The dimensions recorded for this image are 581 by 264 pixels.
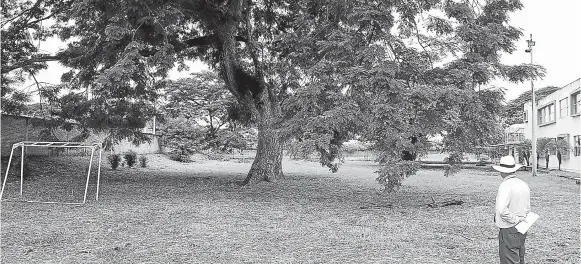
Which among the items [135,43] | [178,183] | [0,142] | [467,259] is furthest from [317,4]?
[0,142]

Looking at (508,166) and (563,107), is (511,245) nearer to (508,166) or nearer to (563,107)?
(508,166)

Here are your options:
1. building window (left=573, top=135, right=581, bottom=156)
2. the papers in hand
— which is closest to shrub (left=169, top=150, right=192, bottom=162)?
building window (left=573, top=135, right=581, bottom=156)

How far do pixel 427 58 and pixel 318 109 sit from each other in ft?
9.05

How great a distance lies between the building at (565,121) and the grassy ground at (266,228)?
46.2ft

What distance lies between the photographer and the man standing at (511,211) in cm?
386

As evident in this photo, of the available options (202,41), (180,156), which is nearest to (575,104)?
(202,41)

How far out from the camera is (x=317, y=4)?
12633 millimetres

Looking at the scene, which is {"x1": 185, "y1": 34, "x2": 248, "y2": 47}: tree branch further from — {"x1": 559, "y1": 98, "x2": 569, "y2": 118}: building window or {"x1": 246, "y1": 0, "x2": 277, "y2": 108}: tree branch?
{"x1": 559, "y1": 98, "x2": 569, "y2": 118}: building window

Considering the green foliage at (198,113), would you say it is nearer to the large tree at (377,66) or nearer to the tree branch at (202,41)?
the tree branch at (202,41)

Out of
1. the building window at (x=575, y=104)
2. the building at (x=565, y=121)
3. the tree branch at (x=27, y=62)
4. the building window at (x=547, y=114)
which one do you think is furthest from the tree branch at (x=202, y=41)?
the building window at (x=547, y=114)

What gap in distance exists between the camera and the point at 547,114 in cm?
3016

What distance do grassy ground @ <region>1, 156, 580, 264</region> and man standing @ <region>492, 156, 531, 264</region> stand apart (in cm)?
139

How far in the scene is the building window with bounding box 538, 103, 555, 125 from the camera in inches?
1139

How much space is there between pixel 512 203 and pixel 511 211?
2.7 inches
